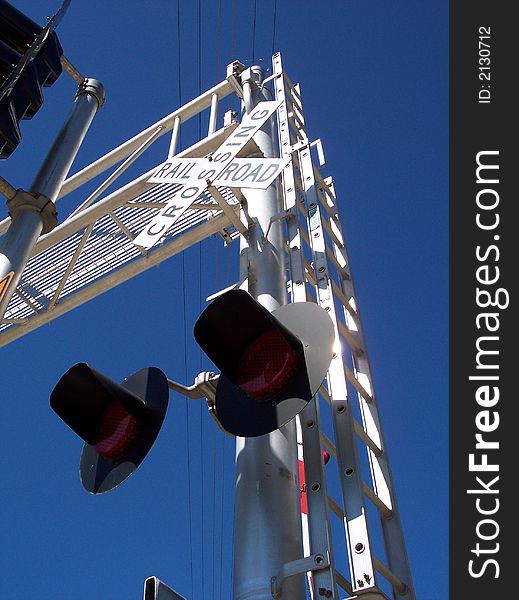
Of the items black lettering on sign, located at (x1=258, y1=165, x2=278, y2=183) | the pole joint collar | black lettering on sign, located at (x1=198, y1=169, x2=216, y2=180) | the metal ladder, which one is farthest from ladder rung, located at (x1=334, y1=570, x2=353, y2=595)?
the pole joint collar

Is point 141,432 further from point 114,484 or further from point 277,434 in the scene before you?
point 277,434

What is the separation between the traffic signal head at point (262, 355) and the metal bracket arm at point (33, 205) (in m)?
1.40

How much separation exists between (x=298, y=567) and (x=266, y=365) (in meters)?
0.91

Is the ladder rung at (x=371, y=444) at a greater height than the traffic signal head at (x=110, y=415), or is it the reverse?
the traffic signal head at (x=110, y=415)

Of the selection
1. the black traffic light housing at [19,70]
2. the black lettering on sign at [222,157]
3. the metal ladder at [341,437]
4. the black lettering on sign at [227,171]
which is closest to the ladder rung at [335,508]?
the metal ladder at [341,437]

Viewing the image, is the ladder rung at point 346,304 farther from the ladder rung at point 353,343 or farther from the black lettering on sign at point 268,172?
the black lettering on sign at point 268,172

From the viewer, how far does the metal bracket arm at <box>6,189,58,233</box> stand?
12.5 feet

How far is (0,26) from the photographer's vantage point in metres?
3.71

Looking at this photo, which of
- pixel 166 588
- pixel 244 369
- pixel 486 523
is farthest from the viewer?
pixel 486 523

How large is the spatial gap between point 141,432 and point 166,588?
45.9 inches

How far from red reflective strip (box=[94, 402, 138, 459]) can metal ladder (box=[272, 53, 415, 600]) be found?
95 cm

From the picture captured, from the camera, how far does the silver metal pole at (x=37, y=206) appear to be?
3.48 meters

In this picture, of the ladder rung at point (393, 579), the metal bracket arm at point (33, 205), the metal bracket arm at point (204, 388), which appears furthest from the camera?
the metal bracket arm at point (204, 388)

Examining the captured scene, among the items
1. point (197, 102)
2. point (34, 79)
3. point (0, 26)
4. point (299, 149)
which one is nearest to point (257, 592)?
point (34, 79)
